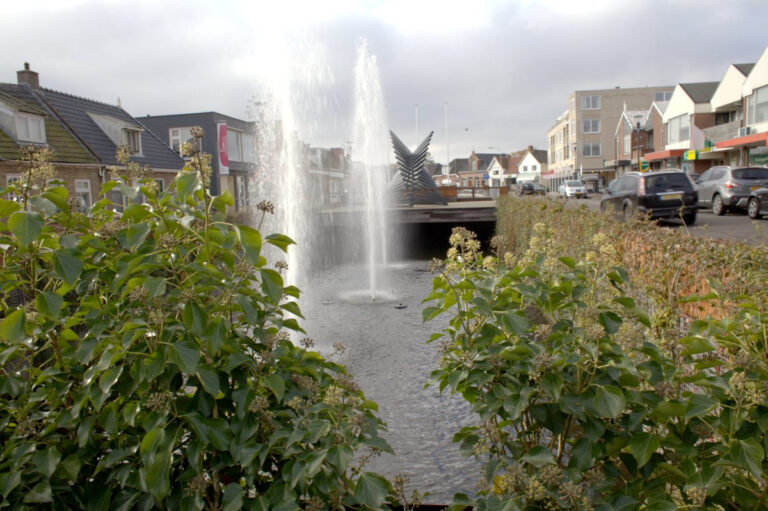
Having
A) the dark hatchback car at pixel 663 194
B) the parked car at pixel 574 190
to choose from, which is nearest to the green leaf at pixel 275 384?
the dark hatchback car at pixel 663 194

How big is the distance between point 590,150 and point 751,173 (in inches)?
2740

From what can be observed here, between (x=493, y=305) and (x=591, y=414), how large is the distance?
502 millimetres

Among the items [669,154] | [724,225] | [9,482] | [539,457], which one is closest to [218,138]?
[724,225]

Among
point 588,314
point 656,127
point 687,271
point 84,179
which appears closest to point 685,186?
point 687,271

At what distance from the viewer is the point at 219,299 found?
1.95 m

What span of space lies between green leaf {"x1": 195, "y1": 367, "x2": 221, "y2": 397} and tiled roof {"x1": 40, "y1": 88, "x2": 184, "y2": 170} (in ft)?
102

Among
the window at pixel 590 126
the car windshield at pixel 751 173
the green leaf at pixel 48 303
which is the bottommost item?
the green leaf at pixel 48 303

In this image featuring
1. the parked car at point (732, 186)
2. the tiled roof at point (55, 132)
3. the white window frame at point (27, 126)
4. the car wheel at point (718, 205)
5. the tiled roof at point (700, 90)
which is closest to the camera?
the parked car at point (732, 186)

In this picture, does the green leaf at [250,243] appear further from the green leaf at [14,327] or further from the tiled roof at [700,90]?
the tiled roof at [700,90]

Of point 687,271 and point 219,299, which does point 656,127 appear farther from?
point 219,299

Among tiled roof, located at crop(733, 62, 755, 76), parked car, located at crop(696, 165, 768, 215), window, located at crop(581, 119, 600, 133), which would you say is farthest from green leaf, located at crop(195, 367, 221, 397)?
window, located at crop(581, 119, 600, 133)

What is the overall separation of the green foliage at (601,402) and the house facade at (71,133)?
2243 cm

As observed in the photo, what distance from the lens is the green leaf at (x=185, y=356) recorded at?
1.58 meters

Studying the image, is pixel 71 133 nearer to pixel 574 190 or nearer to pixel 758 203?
pixel 758 203
